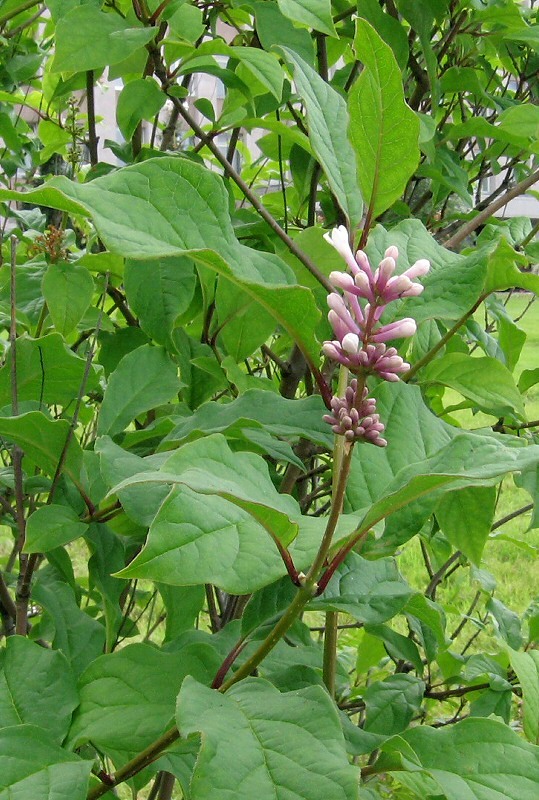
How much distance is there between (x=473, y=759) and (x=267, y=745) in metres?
0.24

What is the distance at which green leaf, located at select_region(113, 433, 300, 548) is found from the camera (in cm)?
48

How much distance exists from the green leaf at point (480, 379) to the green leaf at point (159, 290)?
29cm

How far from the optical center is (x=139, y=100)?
3.44 feet

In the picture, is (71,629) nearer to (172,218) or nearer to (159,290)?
(159,290)

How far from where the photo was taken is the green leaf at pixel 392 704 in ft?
3.29

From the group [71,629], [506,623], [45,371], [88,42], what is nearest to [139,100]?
[88,42]

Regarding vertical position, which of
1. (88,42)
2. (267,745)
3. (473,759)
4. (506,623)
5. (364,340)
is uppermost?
(88,42)

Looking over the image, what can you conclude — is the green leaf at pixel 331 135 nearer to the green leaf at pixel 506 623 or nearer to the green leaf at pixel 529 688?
the green leaf at pixel 529 688

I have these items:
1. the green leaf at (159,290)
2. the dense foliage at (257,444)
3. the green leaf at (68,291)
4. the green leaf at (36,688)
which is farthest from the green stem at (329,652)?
the green leaf at (68,291)

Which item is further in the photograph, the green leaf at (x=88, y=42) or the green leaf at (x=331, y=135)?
the green leaf at (x=88, y=42)

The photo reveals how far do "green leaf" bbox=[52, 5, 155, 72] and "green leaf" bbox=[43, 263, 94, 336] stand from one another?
25cm

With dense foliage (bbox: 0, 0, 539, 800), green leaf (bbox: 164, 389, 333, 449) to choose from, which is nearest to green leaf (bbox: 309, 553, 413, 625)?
dense foliage (bbox: 0, 0, 539, 800)

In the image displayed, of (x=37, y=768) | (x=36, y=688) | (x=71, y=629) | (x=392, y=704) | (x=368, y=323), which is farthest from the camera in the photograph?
(x=392, y=704)

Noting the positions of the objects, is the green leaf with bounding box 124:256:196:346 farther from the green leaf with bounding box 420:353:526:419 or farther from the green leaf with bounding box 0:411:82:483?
the green leaf with bounding box 420:353:526:419
